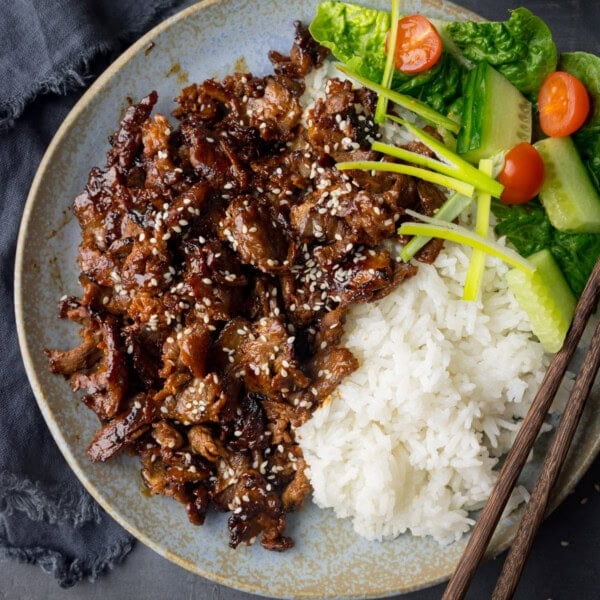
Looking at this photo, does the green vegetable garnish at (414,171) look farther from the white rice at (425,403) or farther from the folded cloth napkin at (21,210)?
the folded cloth napkin at (21,210)

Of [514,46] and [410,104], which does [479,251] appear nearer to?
[410,104]

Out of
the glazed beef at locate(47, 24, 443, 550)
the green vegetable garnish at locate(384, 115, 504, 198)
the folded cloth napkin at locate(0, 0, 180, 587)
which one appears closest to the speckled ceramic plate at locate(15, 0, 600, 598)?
the glazed beef at locate(47, 24, 443, 550)

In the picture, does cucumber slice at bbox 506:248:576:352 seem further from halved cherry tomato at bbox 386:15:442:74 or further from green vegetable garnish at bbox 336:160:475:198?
halved cherry tomato at bbox 386:15:442:74

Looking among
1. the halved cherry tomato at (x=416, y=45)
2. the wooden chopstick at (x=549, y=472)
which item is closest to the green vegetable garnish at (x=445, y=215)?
the halved cherry tomato at (x=416, y=45)

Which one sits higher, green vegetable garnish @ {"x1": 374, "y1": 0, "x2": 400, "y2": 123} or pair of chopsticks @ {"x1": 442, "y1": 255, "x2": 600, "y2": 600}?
green vegetable garnish @ {"x1": 374, "y1": 0, "x2": 400, "y2": 123}

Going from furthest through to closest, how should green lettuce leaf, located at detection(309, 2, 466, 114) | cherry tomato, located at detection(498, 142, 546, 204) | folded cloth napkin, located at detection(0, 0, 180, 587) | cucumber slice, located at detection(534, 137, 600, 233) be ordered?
folded cloth napkin, located at detection(0, 0, 180, 587)
green lettuce leaf, located at detection(309, 2, 466, 114)
cucumber slice, located at detection(534, 137, 600, 233)
cherry tomato, located at detection(498, 142, 546, 204)

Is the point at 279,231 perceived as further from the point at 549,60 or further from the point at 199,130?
the point at 549,60

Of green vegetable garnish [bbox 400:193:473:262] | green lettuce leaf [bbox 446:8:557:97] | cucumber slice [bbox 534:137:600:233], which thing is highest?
green lettuce leaf [bbox 446:8:557:97]
